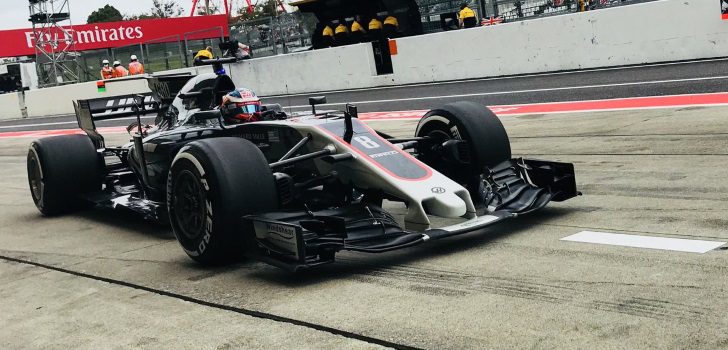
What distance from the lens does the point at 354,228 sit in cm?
621

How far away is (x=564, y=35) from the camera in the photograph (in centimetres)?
2050

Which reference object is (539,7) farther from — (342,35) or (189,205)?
(189,205)

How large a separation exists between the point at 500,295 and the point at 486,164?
2565mm

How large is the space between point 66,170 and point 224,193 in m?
4.24

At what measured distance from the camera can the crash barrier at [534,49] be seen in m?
18.5

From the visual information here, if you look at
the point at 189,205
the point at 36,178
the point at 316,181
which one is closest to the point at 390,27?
the point at 36,178

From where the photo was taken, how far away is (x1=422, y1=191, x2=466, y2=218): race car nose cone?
6.45 meters

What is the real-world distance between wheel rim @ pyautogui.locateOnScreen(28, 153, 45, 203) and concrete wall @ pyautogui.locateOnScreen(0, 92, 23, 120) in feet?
90.8

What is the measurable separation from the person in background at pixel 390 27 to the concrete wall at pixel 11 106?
16296 millimetres

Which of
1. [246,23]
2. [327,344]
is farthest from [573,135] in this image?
[246,23]

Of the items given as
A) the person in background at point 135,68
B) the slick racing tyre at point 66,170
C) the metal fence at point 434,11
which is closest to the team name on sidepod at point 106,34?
the person in background at point 135,68

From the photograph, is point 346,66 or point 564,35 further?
point 346,66

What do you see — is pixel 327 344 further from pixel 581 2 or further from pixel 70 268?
pixel 581 2

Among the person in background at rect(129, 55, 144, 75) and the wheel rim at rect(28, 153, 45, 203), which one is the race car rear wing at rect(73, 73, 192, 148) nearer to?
the wheel rim at rect(28, 153, 45, 203)
